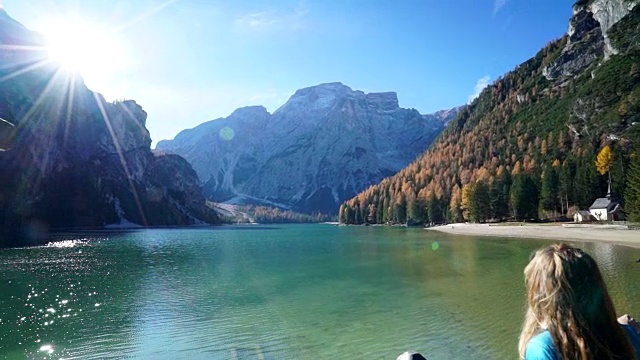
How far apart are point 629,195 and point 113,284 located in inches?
3270

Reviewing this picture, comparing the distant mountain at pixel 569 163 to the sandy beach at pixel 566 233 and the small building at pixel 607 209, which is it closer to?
the small building at pixel 607 209

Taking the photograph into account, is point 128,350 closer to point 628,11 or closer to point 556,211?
point 556,211

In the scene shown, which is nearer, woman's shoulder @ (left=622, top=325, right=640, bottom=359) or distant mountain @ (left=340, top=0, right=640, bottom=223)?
woman's shoulder @ (left=622, top=325, right=640, bottom=359)

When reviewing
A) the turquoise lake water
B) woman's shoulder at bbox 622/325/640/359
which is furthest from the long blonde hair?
the turquoise lake water

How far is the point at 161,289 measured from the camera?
35.6 metres

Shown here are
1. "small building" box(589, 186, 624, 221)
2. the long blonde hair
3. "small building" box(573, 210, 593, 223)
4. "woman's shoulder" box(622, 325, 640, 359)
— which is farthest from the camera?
"small building" box(573, 210, 593, 223)

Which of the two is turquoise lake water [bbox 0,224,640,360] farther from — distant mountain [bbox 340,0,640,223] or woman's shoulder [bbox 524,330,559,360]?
distant mountain [bbox 340,0,640,223]

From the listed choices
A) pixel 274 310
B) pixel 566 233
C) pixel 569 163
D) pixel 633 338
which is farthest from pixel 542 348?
pixel 569 163

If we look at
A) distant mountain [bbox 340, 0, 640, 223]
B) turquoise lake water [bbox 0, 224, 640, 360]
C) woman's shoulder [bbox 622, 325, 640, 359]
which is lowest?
turquoise lake water [bbox 0, 224, 640, 360]

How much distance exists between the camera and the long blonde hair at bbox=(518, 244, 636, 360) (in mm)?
3658

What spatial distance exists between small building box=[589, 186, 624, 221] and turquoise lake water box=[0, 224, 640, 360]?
53450 mm

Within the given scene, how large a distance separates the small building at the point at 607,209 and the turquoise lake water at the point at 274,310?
2104 inches

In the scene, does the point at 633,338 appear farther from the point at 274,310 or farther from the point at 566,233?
the point at 566,233

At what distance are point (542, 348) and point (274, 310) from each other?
24638 mm
